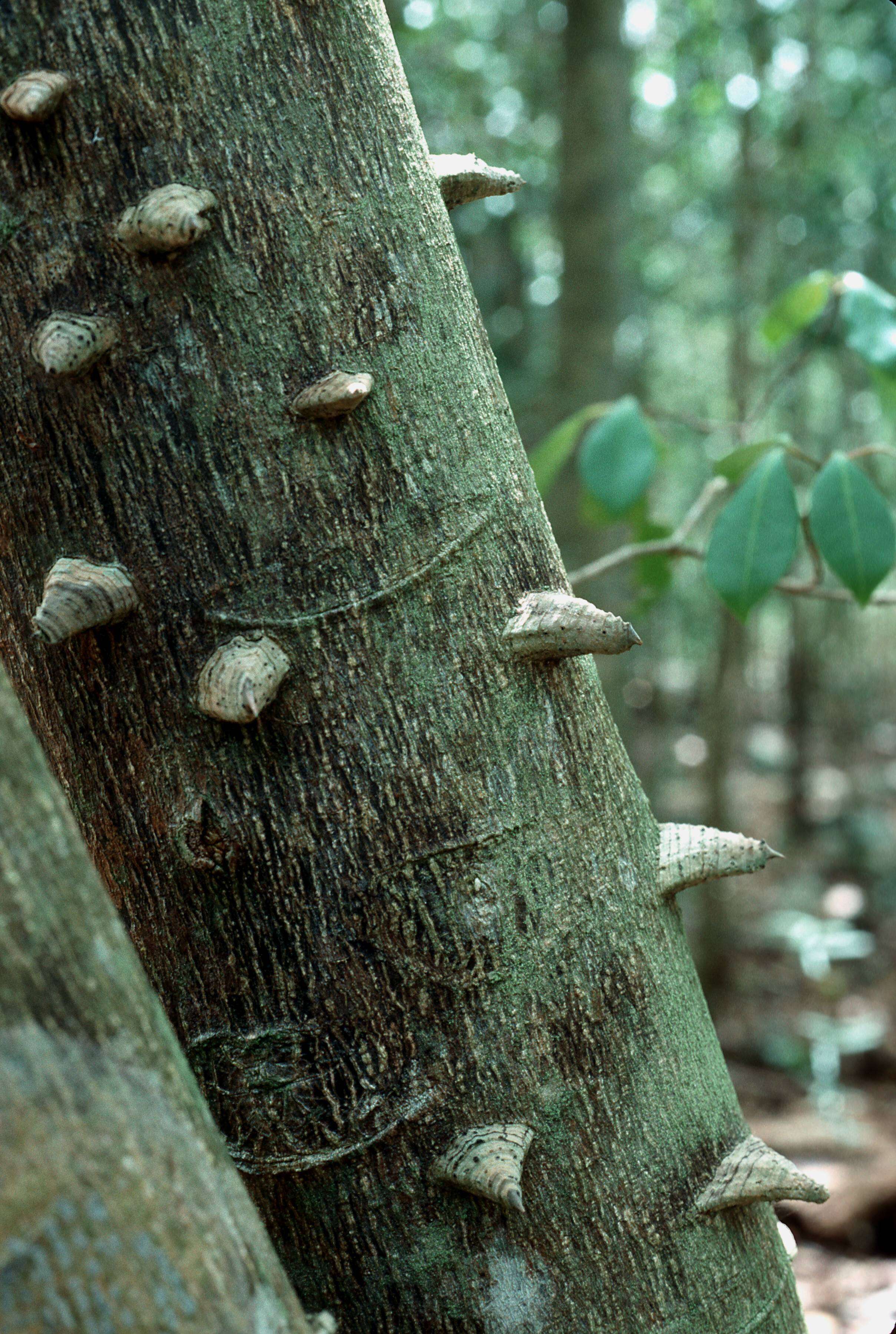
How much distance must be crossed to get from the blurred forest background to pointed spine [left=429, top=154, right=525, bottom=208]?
27.3 inches

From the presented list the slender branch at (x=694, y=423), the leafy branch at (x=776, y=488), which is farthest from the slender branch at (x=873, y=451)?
the slender branch at (x=694, y=423)

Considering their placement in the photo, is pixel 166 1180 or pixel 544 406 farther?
pixel 544 406

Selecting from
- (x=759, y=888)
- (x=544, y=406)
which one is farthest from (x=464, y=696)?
(x=759, y=888)

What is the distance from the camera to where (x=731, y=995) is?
506 cm

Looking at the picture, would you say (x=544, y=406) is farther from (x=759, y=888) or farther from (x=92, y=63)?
(x=759, y=888)

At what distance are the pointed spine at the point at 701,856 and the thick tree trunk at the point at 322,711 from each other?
7 cm

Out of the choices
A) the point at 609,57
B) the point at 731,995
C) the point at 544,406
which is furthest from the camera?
the point at 731,995

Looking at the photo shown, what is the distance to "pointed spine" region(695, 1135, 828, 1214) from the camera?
74cm

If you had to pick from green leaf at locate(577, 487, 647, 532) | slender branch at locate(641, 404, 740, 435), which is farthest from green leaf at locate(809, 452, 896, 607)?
green leaf at locate(577, 487, 647, 532)

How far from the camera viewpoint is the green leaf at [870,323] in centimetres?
158

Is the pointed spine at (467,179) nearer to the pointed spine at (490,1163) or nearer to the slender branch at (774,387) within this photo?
the pointed spine at (490,1163)

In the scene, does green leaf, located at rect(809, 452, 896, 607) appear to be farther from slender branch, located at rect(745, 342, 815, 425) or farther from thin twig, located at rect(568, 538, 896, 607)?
slender branch, located at rect(745, 342, 815, 425)

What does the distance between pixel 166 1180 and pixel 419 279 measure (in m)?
0.58

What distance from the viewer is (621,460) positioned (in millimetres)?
1864
